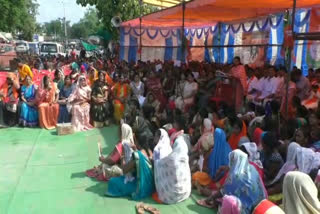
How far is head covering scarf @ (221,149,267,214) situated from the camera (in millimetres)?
3287

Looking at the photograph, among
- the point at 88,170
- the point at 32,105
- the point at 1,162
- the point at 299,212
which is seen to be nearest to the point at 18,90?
the point at 32,105

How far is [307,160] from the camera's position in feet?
12.0

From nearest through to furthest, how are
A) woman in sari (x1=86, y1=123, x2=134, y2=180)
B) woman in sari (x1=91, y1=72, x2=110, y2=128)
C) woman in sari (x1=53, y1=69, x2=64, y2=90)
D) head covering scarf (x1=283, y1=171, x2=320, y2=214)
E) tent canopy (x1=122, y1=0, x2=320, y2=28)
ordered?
1. head covering scarf (x1=283, y1=171, x2=320, y2=214)
2. woman in sari (x1=86, y1=123, x2=134, y2=180)
3. tent canopy (x1=122, y1=0, x2=320, y2=28)
4. woman in sari (x1=91, y1=72, x2=110, y2=128)
5. woman in sari (x1=53, y1=69, x2=64, y2=90)

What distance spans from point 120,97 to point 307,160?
5.36 meters

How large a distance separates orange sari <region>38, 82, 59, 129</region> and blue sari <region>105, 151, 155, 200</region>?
399 centimetres

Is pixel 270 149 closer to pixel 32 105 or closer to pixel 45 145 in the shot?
pixel 45 145

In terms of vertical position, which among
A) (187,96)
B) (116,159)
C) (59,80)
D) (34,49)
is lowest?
(116,159)

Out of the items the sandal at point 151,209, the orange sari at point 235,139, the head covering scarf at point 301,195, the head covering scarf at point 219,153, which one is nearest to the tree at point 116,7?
the orange sari at point 235,139

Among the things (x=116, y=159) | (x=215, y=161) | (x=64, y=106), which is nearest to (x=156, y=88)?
(x=64, y=106)

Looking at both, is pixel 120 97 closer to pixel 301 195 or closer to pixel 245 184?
pixel 245 184

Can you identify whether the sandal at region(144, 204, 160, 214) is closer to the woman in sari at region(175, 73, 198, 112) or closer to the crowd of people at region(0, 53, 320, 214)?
the crowd of people at region(0, 53, 320, 214)

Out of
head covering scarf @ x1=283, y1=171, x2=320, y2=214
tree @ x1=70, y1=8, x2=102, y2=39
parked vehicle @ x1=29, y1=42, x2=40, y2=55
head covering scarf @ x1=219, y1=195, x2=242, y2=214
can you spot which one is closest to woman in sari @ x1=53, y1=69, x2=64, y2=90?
head covering scarf @ x1=219, y1=195, x2=242, y2=214

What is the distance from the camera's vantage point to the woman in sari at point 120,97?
26.7ft

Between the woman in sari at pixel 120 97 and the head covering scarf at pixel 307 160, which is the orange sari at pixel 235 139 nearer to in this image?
the head covering scarf at pixel 307 160
